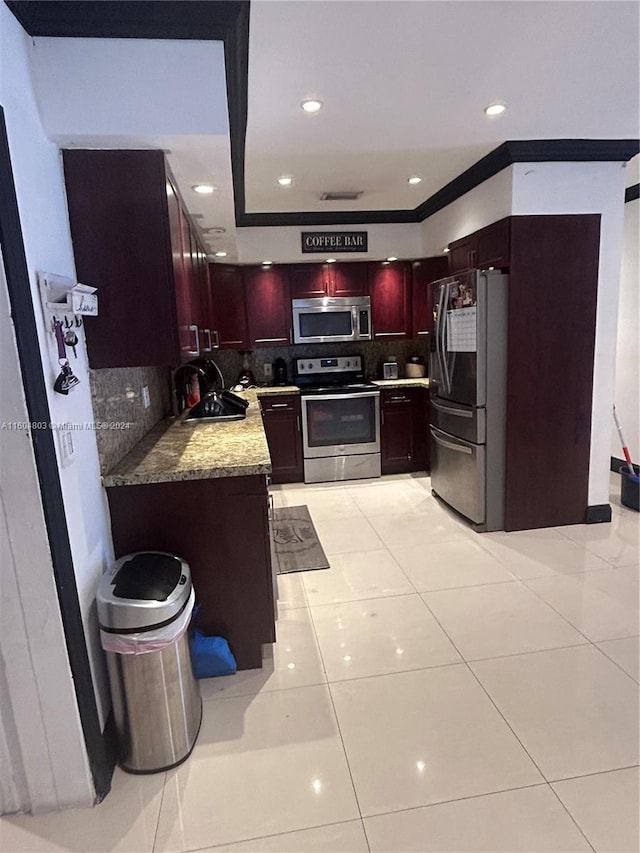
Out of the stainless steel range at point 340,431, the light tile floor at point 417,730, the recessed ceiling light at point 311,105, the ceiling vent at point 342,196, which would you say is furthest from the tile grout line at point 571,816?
the ceiling vent at point 342,196

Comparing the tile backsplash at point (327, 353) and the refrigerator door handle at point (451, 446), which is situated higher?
the tile backsplash at point (327, 353)

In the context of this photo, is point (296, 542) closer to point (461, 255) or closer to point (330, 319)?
point (330, 319)

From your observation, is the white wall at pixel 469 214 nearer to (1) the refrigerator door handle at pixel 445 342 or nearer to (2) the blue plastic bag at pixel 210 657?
(1) the refrigerator door handle at pixel 445 342

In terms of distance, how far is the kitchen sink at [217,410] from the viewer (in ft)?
10.4

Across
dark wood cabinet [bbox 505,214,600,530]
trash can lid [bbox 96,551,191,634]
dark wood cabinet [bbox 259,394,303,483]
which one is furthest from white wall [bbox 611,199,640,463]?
trash can lid [bbox 96,551,191,634]

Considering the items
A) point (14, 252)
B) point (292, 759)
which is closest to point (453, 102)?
point (14, 252)

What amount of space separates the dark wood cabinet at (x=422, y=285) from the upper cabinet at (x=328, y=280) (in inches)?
19.1

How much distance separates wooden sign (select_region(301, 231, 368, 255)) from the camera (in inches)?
179

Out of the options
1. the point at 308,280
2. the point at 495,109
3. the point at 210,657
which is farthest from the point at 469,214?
the point at 210,657

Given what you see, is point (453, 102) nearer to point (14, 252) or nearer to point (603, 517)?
point (14, 252)

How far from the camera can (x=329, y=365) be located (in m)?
4.98

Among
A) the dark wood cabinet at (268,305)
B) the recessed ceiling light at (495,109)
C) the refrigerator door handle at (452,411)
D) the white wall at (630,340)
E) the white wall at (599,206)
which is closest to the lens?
the recessed ceiling light at (495,109)

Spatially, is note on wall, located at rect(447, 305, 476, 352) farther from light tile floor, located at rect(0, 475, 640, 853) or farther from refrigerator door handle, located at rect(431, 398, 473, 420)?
light tile floor, located at rect(0, 475, 640, 853)

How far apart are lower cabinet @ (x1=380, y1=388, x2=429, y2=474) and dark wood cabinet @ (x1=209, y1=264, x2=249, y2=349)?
1.49 metres
